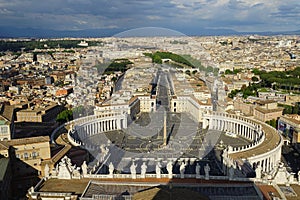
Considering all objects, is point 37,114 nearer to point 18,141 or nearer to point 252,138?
point 18,141

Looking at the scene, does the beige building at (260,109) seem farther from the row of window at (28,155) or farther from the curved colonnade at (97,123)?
the row of window at (28,155)

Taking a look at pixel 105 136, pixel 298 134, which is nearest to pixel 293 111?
pixel 298 134

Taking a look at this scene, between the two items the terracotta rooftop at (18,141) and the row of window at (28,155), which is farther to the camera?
the row of window at (28,155)

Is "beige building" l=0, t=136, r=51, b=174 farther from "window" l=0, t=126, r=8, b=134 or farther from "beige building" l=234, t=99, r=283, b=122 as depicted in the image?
"beige building" l=234, t=99, r=283, b=122

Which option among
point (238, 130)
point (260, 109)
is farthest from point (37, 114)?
point (260, 109)

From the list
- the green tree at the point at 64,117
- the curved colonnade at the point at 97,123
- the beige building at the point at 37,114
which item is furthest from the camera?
the green tree at the point at 64,117

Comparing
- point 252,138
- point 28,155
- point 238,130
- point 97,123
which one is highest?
point 28,155

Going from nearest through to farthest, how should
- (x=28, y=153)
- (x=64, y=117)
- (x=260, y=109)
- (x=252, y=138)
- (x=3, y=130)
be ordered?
(x=28, y=153), (x=3, y=130), (x=252, y=138), (x=64, y=117), (x=260, y=109)

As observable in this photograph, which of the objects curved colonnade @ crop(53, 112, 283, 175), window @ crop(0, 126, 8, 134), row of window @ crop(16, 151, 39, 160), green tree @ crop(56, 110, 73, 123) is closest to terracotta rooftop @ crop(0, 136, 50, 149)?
row of window @ crop(16, 151, 39, 160)

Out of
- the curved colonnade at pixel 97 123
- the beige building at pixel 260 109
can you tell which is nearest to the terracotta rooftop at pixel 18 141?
the curved colonnade at pixel 97 123
